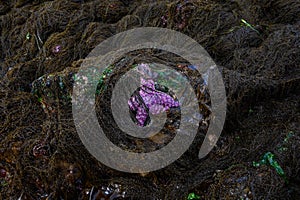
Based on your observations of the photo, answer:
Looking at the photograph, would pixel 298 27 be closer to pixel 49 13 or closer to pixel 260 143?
pixel 260 143

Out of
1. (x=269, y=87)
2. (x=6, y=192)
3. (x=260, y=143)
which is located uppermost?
(x=269, y=87)

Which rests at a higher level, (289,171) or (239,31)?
(239,31)

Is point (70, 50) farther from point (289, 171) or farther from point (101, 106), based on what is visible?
point (289, 171)

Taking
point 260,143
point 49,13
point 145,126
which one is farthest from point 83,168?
point 49,13

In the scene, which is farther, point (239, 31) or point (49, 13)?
point (49, 13)

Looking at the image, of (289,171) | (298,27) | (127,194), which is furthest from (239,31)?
(127,194)

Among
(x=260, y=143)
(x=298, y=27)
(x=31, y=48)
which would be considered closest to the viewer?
(x=260, y=143)

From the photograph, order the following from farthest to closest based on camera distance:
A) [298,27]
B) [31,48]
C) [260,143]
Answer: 1. [31,48]
2. [298,27]
3. [260,143]
